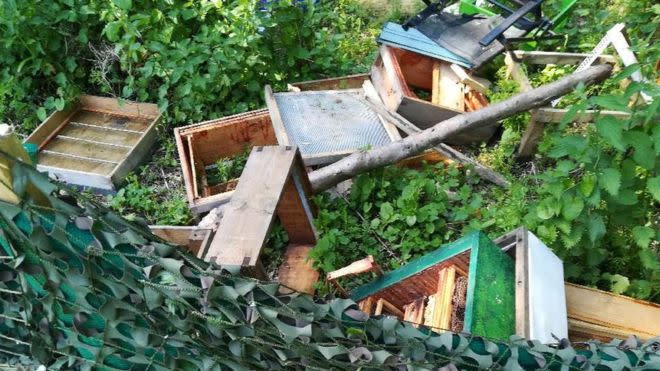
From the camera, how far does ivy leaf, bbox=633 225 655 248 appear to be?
2920mm

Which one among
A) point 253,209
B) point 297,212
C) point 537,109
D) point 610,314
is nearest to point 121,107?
point 297,212

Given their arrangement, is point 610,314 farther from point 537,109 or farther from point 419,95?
point 419,95

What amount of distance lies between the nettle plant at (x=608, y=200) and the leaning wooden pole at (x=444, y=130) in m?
0.87

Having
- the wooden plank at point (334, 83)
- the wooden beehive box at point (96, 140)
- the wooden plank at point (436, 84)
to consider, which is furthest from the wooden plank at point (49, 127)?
the wooden plank at point (436, 84)

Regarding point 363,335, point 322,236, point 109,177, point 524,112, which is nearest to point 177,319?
point 363,335

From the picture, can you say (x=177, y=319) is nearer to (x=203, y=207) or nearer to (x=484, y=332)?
(x=484, y=332)

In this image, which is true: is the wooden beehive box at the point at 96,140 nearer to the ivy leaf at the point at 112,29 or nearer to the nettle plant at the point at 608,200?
the ivy leaf at the point at 112,29

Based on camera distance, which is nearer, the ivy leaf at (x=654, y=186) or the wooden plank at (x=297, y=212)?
the ivy leaf at (x=654, y=186)

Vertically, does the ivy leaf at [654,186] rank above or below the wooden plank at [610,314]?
above

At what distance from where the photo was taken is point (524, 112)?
4242 mm

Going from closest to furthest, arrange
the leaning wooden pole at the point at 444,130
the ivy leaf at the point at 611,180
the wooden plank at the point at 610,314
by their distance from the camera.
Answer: the ivy leaf at the point at 611,180 < the wooden plank at the point at 610,314 < the leaning wooden pole at the point at 444,130

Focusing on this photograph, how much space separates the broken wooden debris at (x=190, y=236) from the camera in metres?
3.20

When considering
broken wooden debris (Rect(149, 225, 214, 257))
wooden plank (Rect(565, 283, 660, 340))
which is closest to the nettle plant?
wooden plank (Rect(565, 283, 660, 340))

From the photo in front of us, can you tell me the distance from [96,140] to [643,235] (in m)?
4.07
